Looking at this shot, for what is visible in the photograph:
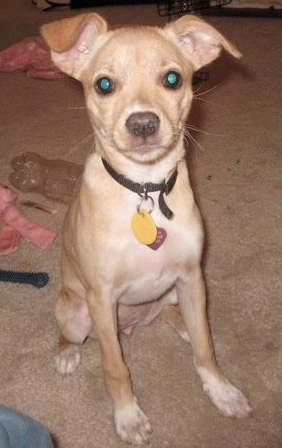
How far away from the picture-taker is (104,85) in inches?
68.7

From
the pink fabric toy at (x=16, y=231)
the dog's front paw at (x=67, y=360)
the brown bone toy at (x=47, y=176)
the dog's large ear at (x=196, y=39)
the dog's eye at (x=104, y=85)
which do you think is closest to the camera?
the dog's eye at (x=104, y=85)

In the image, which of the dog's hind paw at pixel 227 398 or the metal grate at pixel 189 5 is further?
the metal grate at pixel 189 5

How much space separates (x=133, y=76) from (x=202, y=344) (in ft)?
3.36

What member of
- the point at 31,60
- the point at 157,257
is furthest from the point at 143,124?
the point at 31,60

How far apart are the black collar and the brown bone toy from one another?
4.16 ft

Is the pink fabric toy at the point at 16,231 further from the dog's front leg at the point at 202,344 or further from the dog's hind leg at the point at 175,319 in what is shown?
the dog's front leg at the point at 202,344

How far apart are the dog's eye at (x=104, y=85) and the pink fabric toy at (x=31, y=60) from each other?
9.53ft

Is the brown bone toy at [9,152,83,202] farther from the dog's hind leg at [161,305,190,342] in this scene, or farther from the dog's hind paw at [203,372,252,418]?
the dog's hind paw at [203,372,252,418]


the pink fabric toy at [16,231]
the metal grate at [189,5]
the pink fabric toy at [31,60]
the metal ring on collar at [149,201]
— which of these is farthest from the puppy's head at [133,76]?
the metal grate at [189,5]

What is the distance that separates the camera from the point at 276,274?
2543 millimetres

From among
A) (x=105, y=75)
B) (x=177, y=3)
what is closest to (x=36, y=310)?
(x=105, y=75)

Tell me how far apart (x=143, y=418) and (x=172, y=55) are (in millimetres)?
1275

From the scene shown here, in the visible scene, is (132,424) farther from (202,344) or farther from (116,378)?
(202,344)

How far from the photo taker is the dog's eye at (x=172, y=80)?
5.74ft
